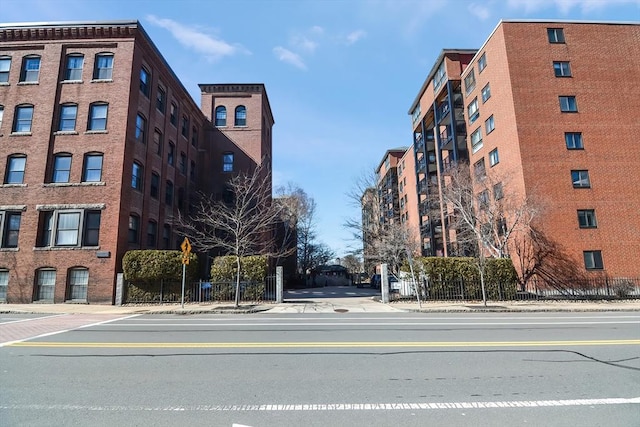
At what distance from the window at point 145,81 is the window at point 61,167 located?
6.27m

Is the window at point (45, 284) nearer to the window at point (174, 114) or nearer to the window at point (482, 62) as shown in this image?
the window at point (174, 114)

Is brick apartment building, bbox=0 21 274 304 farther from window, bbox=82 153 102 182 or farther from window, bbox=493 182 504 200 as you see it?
window, bbox=493 182 504 200

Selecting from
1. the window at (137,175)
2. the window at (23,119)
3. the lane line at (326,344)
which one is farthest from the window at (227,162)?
the lane line at (326,344)

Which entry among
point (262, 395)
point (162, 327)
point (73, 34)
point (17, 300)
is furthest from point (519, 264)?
point (73, 34)

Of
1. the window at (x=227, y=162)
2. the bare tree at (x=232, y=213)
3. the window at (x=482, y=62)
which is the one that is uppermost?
the window at (x=482, y=62)

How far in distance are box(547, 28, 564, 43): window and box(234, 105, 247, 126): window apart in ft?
85.8

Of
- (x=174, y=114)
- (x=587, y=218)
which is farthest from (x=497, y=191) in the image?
(x=174, y=114)

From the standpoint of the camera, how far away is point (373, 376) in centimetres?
562

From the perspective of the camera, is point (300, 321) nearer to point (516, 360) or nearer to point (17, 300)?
point (516, 360)

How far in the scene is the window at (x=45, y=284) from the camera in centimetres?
1970

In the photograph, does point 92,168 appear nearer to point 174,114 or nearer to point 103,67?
point 103,67

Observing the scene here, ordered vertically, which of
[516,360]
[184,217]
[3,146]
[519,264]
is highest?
[3,146]

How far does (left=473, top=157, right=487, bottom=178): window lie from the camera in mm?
27031

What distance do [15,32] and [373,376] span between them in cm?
2925
